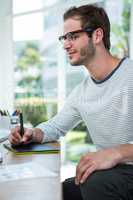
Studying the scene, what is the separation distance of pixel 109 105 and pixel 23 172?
1.55ft

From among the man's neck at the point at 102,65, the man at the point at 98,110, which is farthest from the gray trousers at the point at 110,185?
the man's neck at the point at 102,65

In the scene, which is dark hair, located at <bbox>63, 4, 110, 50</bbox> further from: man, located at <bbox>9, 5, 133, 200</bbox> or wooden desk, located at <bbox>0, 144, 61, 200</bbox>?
wooden desk, located at <bbox>0, 144, 61, 200</bbox>

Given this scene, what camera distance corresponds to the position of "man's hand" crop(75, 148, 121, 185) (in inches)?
41.2

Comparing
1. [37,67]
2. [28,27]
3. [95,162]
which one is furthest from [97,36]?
[28,27]

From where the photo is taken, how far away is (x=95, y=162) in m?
1.06

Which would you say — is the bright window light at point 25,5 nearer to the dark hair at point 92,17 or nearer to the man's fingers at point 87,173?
the dark hair at point 92,17

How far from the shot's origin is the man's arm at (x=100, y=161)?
1049mm

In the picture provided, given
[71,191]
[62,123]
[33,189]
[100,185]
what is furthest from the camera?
[62,123]

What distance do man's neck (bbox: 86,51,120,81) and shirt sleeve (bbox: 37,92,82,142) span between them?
0.61 feet

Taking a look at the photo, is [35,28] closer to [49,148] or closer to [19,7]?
[19,7]

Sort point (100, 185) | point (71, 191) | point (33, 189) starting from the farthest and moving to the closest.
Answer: point (71, 191) < point (100, 185) < point (33, 189)

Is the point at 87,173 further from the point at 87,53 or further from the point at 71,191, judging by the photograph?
the point at 87,53

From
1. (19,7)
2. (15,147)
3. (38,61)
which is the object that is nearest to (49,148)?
(15,147)

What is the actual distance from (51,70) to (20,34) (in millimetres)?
639
